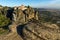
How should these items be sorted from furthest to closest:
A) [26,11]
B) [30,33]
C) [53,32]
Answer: [26,11], [30,33], [53,32]

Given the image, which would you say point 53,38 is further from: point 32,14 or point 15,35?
point 32,14

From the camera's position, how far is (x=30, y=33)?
63.2ft

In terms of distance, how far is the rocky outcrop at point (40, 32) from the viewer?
18.0 m

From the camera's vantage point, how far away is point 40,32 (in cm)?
1830

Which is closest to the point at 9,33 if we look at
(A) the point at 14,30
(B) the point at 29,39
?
(A) the point at 14,30

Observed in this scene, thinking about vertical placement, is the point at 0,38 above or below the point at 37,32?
below

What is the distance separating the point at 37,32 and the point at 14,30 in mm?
4942

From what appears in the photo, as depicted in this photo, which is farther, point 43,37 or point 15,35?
point 15,35

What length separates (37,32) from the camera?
1859cm

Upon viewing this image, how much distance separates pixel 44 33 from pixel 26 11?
11.6m

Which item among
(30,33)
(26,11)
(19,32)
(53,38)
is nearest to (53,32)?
(53,38)

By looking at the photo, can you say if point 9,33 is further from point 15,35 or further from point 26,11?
point 26,11

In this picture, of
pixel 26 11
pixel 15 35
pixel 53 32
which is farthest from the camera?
pixel 26 11

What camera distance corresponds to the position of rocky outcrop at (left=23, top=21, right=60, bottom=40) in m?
18.0
